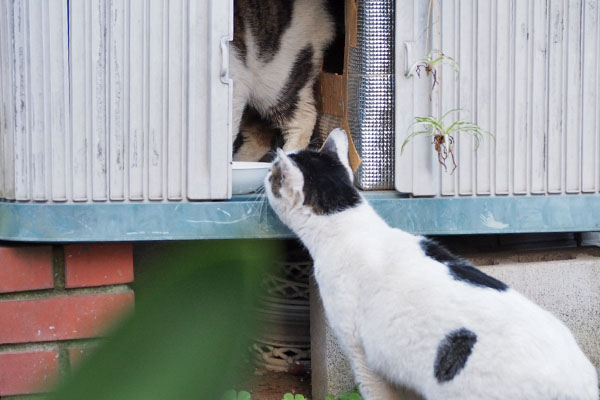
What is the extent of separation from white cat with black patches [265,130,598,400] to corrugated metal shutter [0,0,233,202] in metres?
0.28

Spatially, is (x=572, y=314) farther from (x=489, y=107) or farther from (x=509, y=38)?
(x=509, y=38)

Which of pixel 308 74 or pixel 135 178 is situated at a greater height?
pixel 308 74

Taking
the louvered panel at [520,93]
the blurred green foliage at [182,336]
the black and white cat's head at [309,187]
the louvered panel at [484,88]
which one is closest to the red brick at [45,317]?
the black and white cat's head at [309,187]

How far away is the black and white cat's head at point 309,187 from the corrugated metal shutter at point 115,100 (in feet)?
0.60

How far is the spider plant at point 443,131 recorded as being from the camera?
230cm

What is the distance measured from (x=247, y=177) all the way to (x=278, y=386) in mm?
762

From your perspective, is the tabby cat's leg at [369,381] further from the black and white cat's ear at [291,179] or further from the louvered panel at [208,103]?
the louvered panel at [208,103]

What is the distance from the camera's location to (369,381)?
79.3 inches

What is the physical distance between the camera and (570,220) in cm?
244

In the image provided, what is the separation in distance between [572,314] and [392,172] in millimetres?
796

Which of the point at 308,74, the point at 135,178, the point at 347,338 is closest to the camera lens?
the point at 347,338

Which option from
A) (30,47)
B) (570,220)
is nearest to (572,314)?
(570,220)

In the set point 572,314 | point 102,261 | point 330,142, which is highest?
point 330,142

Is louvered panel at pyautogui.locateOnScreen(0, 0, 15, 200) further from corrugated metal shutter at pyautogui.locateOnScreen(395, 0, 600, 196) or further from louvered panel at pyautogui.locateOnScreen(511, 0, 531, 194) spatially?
louvered panel at pyautogui.locateOnScreen(511, 0, 531, 194)
